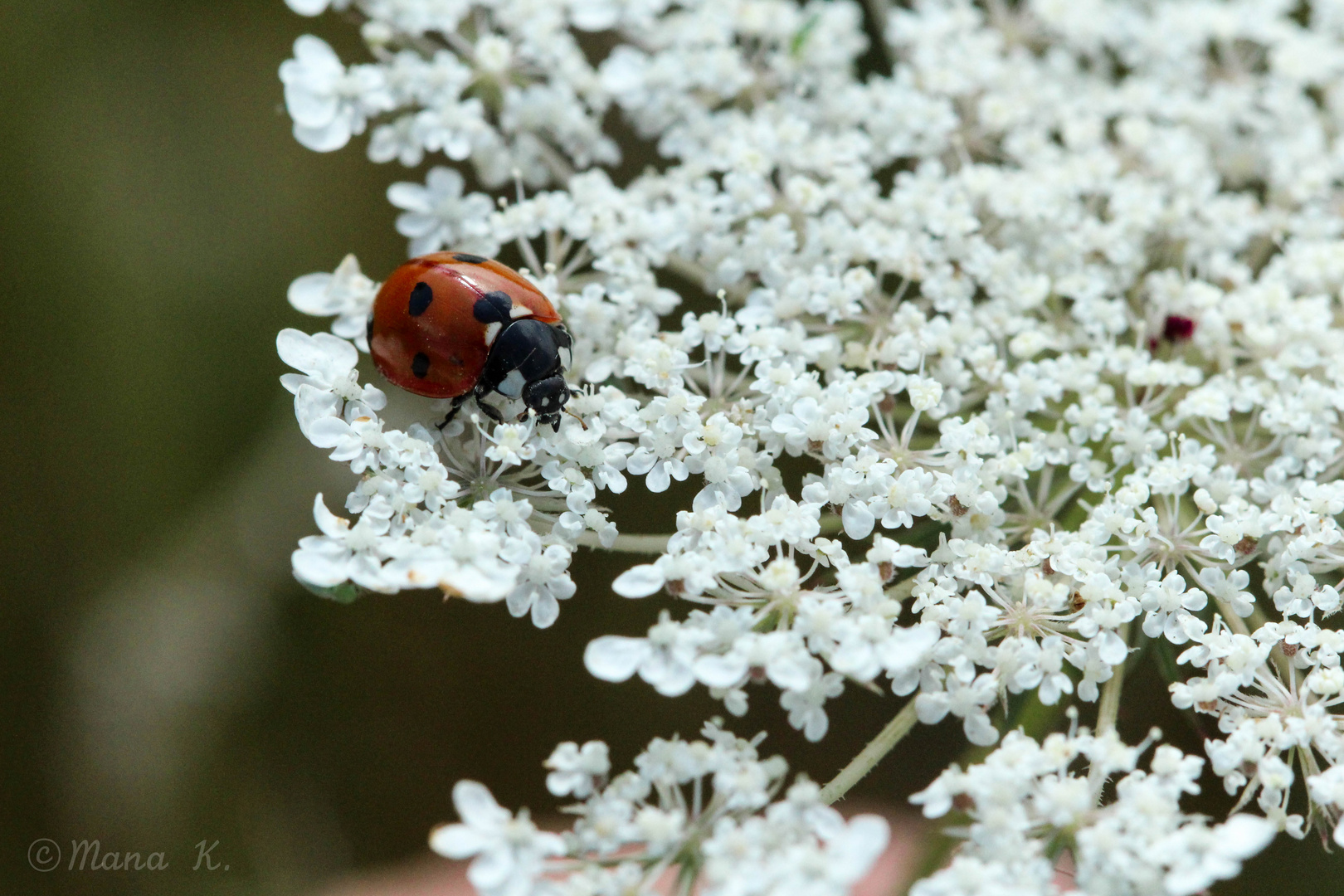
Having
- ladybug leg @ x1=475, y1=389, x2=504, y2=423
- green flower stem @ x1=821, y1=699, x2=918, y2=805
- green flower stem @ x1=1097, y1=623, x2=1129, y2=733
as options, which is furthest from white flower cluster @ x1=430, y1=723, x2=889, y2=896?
ladybug leg @ x1=475, y1=389, x2=504, y2=423

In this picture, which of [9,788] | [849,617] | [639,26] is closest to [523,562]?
[849,617]

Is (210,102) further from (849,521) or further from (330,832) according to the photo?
(849,521)

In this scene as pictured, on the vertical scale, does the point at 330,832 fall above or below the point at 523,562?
below

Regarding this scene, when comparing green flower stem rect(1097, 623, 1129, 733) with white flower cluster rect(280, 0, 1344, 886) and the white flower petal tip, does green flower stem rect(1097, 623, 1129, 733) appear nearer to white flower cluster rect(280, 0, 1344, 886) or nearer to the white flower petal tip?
white flower cluster rect(280, 0, 1344, 886)

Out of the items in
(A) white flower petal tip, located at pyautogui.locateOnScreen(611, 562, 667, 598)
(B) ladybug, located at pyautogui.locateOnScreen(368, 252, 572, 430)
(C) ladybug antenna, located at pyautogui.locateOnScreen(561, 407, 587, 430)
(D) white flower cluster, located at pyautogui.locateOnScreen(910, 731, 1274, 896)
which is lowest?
(D) white flower cluster, located at pyautogui.locateOnScreen(910, 731, 1274, 896)

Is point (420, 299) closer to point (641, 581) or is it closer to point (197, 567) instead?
point (641, 581)

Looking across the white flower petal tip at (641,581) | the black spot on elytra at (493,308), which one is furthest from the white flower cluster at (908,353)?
the black spot on elytra at (493,308)

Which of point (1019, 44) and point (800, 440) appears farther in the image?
point (1019, 44)
